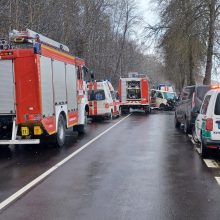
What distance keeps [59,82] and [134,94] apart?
2133cm

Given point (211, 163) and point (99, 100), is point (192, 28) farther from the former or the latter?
point (211, 163)

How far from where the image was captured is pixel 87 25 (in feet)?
133

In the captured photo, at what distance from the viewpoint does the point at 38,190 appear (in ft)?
24.3

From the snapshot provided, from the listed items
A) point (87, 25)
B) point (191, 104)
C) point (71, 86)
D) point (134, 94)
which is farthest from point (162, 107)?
point (71, 86)

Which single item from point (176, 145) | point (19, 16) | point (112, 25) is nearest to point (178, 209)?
point (176, 145)

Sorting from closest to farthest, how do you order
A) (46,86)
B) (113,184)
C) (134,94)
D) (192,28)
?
(113,184)
(46,86)
(192,28)
(134,94)

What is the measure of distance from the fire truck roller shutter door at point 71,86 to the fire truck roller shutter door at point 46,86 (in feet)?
7.04

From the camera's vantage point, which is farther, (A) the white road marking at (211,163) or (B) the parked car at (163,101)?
(B) the parked car at (163,101)

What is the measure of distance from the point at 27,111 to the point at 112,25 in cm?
4831

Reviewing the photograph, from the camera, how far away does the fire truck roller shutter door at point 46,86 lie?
11797 millimetres

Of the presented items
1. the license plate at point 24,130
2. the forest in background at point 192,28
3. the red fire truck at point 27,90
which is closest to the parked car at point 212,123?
the red fire truck at point 27,90

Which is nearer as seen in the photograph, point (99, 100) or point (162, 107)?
point (99, 100)

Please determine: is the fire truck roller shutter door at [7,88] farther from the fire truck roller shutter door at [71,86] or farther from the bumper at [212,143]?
the bumper at [212,143]

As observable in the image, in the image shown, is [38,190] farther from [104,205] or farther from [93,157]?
[93,157]
